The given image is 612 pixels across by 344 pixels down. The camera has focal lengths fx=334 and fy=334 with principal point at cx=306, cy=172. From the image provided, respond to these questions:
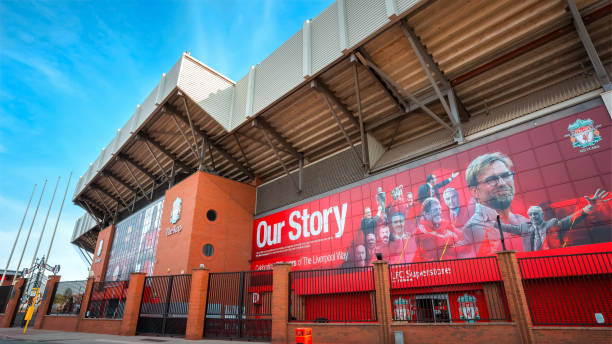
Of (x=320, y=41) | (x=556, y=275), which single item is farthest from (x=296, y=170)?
(x=556, y=275)

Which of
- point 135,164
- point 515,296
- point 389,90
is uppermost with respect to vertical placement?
point 135,164

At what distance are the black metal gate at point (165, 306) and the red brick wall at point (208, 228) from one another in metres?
5.84

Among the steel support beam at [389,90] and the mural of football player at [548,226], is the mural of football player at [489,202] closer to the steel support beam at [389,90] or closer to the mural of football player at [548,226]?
the mural of football player at [548,226]

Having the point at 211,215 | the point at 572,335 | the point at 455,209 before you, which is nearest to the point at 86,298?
the point at 211,215

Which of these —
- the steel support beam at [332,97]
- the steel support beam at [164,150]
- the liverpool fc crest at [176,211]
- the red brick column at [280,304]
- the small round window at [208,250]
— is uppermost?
the steel support beam at [164,150]

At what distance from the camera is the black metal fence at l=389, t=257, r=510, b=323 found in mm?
13469

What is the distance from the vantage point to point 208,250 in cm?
2372

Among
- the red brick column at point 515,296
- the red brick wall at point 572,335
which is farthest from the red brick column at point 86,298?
the red brick wall at point 572,335

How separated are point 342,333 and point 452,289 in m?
6.15

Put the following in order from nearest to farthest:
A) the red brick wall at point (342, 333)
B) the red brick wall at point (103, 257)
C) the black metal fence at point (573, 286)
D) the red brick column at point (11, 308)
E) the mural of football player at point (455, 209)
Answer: the red brick wall at point (342, 333), the black metal fence at point (573, 286), the mural of football player at point (455, 209), the red brick column at point (11, 308), the red brick wall at point (103, 257)

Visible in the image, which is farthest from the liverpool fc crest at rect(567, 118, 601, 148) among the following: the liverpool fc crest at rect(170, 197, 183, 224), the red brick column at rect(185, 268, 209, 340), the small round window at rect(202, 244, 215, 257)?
the liverpool fc crest at rect(170, 197, 183, 224)

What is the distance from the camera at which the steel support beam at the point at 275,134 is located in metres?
21.9

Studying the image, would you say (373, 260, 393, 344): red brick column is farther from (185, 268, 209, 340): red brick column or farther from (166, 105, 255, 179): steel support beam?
(166, 105, 255, 179): steel support beam

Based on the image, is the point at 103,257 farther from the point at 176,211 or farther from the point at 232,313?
the point at 232,313
